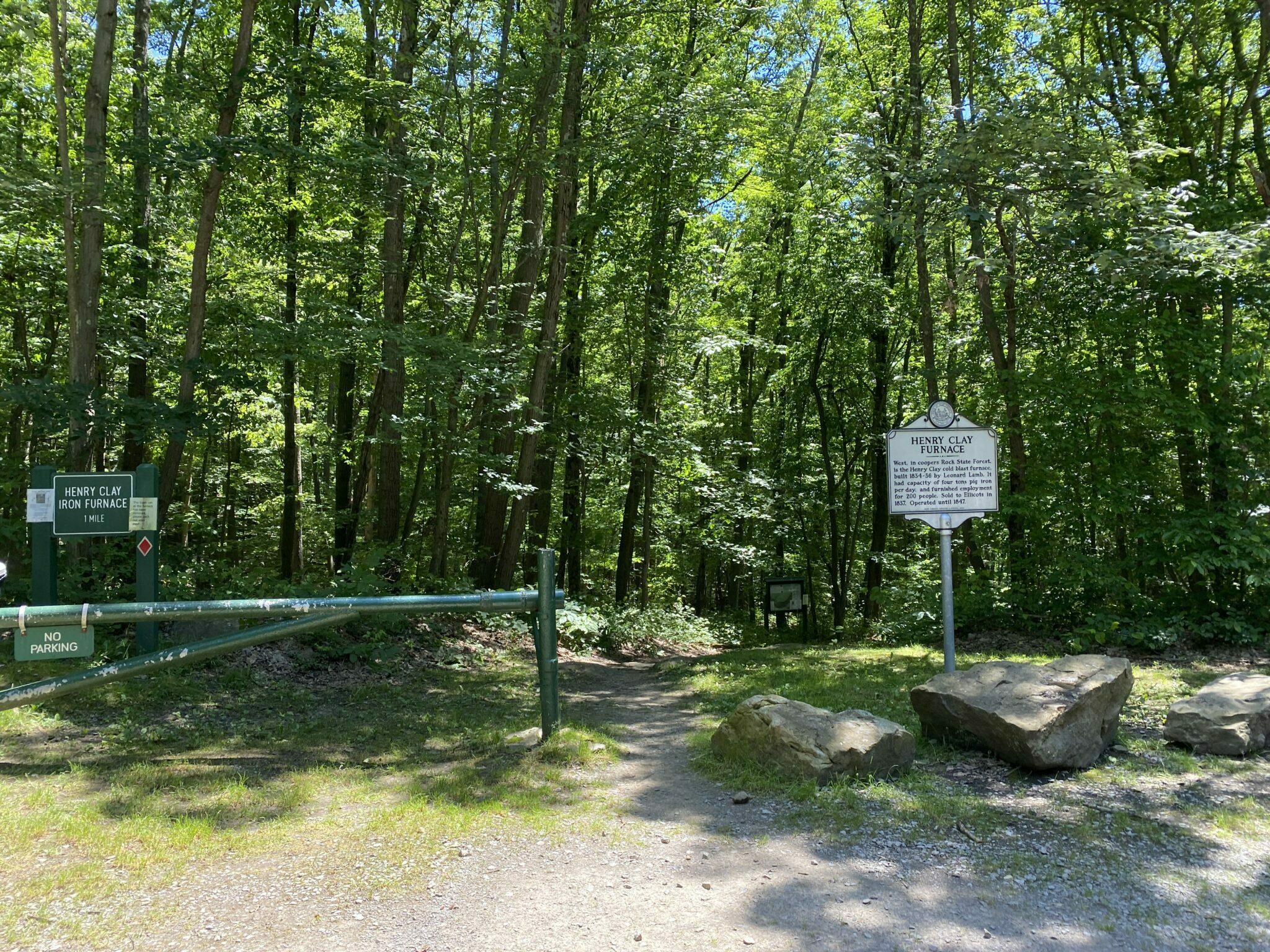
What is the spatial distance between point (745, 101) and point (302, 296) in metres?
8.02

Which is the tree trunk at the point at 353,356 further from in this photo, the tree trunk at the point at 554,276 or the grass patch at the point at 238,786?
the grass patch at the point at 238,786

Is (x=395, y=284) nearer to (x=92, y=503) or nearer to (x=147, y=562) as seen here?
(x=92, y=503)

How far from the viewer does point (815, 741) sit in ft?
17.2

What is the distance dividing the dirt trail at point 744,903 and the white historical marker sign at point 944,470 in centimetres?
357

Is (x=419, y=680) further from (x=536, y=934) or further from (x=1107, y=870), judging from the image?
(x=1107, y=870)

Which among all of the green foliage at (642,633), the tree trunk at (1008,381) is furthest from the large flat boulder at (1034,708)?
the green foliage at (642,633)

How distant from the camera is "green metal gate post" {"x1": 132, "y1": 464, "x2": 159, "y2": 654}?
7.25 m

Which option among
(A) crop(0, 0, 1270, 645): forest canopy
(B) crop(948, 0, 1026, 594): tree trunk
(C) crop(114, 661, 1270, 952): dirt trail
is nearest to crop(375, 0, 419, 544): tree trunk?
(A) crop(0, 0, 1270, 645): forest canopy

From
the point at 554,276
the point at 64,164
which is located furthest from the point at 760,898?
the point at 554,276

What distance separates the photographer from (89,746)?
5797 millimetres

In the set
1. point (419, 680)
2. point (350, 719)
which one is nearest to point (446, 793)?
point (350, 719)

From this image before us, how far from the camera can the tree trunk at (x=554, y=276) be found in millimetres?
12008

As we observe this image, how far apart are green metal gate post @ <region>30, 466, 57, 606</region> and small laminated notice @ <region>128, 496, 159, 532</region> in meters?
0.60

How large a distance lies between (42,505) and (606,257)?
11.5m
